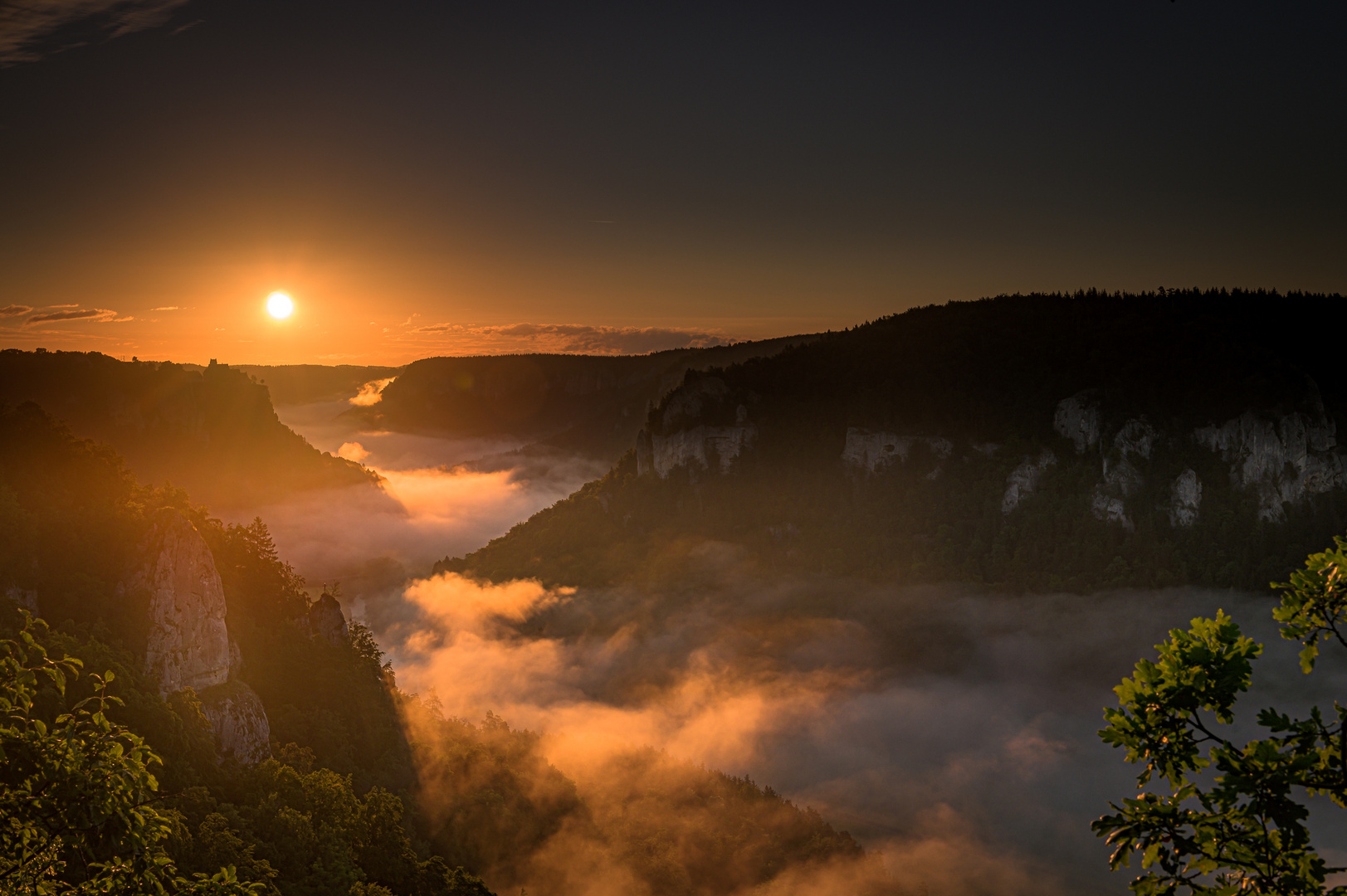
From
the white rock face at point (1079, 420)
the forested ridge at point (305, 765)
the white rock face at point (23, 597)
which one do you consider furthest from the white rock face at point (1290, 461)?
the white rock face at point (23, 597)

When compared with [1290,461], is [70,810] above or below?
above

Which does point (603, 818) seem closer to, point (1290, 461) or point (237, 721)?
point (237, 721)

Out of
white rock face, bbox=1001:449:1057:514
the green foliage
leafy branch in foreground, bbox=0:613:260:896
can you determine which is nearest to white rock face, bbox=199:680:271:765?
the green foliage

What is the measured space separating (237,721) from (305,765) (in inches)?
363

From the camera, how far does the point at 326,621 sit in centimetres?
8594

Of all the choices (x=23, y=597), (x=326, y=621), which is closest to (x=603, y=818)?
(x=326, y=621)

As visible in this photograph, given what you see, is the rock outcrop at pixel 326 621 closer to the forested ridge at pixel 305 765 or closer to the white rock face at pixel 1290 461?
the forested ridge at pixel 305 765

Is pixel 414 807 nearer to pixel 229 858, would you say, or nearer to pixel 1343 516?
pixel 229 858

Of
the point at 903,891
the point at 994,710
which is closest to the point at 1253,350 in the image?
the point at 994,710

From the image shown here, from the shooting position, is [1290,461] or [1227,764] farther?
[1290,461]

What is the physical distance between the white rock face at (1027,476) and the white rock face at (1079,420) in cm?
632

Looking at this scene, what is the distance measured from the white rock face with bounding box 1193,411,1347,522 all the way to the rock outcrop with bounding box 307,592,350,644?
185m

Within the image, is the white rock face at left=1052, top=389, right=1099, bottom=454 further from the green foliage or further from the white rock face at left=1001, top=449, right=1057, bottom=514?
the green foliage

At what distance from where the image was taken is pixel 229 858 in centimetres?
4253
